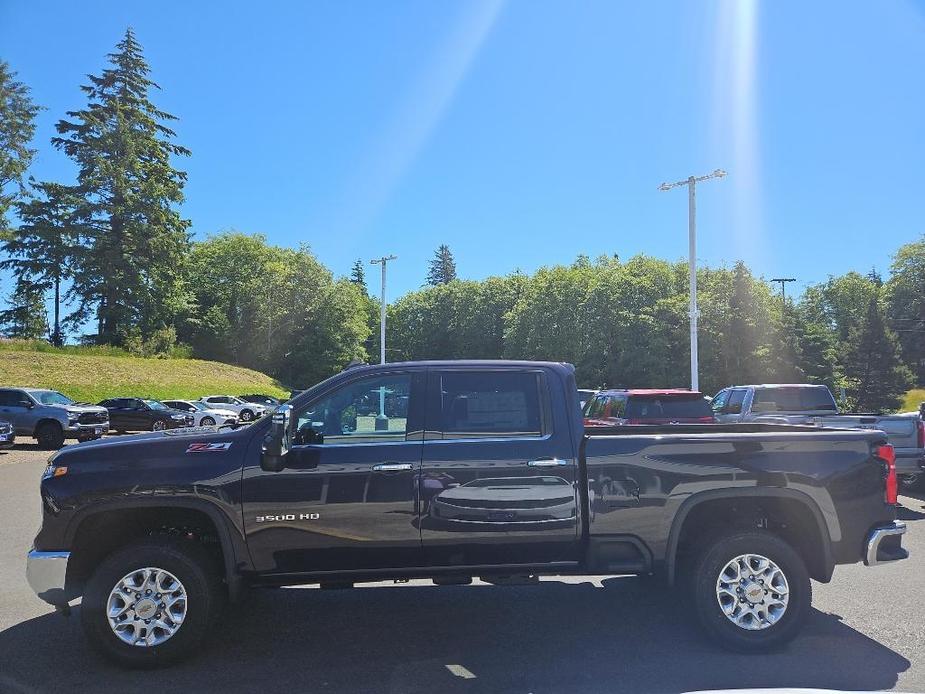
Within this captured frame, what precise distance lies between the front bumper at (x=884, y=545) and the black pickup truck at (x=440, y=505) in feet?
0.04

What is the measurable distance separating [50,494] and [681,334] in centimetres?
5523

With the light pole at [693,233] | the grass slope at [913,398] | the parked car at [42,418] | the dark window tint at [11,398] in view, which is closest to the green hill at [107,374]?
the dark window tint at [11,398]

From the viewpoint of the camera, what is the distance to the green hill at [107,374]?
37.1 m

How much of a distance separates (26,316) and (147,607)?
64.0m

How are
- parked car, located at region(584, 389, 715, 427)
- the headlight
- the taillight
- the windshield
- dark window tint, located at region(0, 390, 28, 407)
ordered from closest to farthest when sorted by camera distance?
the headlight < the taillight < parked car, located at region(584, 389, 715, 427) < dark window tint, located at region(0, 390, 28, 407) < the windshield

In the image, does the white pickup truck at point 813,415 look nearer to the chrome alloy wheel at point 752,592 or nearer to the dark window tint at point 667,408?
the dark window tint at point 667,408

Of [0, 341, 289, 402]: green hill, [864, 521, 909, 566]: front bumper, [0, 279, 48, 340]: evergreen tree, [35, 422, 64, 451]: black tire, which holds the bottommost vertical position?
[35, 422, 64, 451]: black tire

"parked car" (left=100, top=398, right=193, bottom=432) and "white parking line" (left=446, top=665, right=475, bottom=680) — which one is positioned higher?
"parked car" (left=100, top=398, right=193, bottom=432)

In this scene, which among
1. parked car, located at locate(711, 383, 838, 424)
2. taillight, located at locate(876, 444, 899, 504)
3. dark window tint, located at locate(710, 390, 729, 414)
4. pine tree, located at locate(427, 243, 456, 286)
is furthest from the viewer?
pine tree, located at locate(427, 243, 456, 286)

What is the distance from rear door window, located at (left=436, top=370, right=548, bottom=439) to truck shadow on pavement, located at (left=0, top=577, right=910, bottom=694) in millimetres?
1528

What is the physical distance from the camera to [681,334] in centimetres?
5609

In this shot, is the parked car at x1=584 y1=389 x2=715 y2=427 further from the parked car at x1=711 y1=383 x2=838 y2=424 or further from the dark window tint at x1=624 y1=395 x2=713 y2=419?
the parked car at x1=711 y1=383 x2=838 y2=424

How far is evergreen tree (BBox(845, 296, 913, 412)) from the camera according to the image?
5169cm

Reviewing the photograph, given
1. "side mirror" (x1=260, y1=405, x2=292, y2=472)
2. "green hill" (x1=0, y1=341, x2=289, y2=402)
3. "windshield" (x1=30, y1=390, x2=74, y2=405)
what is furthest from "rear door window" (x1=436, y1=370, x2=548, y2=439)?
"green hill" (x1=0, y1=341, x2=289, y2=402)
